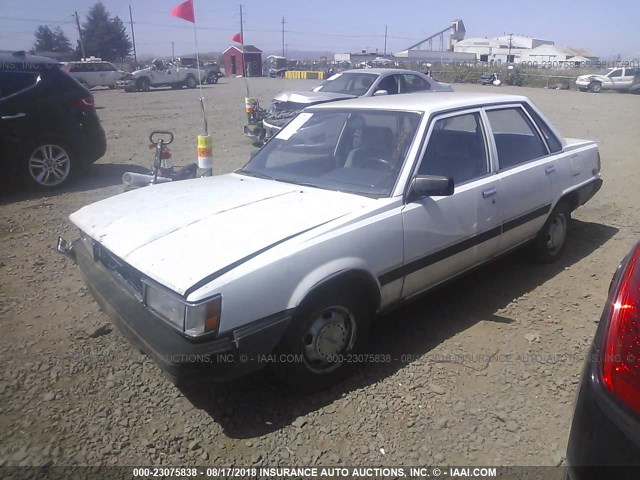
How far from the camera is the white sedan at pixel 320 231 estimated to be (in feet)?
7.62

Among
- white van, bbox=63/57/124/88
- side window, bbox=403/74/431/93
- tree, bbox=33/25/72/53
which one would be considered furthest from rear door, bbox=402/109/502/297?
tree, bbox=33/25/72/53

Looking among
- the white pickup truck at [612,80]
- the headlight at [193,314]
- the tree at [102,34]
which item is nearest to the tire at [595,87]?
the white pickup truck at [612,80]

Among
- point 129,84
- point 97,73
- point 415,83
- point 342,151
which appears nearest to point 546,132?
point 342,151

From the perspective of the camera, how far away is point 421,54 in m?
A: 83.4

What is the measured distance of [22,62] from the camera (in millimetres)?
6570

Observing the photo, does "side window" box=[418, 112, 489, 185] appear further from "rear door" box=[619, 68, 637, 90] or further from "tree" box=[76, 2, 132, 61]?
"tree" box=[76, 2, 132, 61]

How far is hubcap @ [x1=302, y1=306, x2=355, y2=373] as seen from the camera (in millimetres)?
2679

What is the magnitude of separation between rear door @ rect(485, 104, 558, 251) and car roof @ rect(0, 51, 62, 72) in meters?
6.07

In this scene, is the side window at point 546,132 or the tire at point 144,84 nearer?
the side window at point 546,132

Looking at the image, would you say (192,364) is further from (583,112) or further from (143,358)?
(583,112)

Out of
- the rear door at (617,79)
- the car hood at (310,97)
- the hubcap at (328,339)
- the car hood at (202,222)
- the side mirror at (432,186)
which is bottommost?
the hubcap at (328,339)

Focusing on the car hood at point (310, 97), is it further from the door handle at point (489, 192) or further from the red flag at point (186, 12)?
the door handle at point (489, 192)

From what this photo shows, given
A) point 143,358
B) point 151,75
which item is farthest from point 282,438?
point 151,75

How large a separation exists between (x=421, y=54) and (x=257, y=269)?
88967mm
